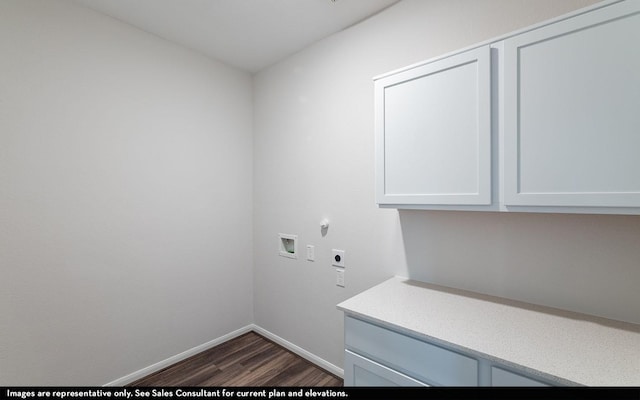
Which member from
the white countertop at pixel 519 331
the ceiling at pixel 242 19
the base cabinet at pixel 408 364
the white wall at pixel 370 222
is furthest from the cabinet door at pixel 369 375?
the ceiling at pixel 242 19

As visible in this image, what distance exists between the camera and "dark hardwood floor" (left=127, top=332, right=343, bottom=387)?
2094mm

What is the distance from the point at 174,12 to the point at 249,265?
232cm

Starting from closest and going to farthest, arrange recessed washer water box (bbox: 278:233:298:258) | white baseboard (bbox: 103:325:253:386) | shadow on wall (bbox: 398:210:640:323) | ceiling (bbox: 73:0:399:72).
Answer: shadow on wall (bbox: 398:210:640:323)
ceiling (bbox: 73:0:399:72)
white baseboard (bbox: 103:325:253:386)
recessed washer water box (bbox: 278:233:298:258)

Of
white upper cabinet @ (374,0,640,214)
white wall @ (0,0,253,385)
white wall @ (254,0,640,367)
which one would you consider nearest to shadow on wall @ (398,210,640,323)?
white wall @ (254,0,640,367)

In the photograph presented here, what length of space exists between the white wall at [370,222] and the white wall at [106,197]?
50 centimetres

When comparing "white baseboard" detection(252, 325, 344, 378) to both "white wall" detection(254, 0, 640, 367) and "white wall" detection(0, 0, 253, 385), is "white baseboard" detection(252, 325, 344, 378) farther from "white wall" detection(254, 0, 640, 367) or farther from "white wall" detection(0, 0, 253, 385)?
"white wall" detection(0, 0, 253, 385)

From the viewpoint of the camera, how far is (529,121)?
1168mm

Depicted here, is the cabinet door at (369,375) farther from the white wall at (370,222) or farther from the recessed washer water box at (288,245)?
the recessed washer water box at (288,245)

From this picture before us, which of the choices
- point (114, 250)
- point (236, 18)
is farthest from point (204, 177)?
point (236, 18)

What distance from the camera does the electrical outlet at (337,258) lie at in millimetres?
2170

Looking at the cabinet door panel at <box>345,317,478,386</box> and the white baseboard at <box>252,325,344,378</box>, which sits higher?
the cabinet door panel at <box>345,317,478,386</box>

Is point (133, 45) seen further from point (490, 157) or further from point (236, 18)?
point (490, 157)

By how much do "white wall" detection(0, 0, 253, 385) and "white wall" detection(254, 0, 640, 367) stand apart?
50 cm

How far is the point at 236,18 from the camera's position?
2.03 m
